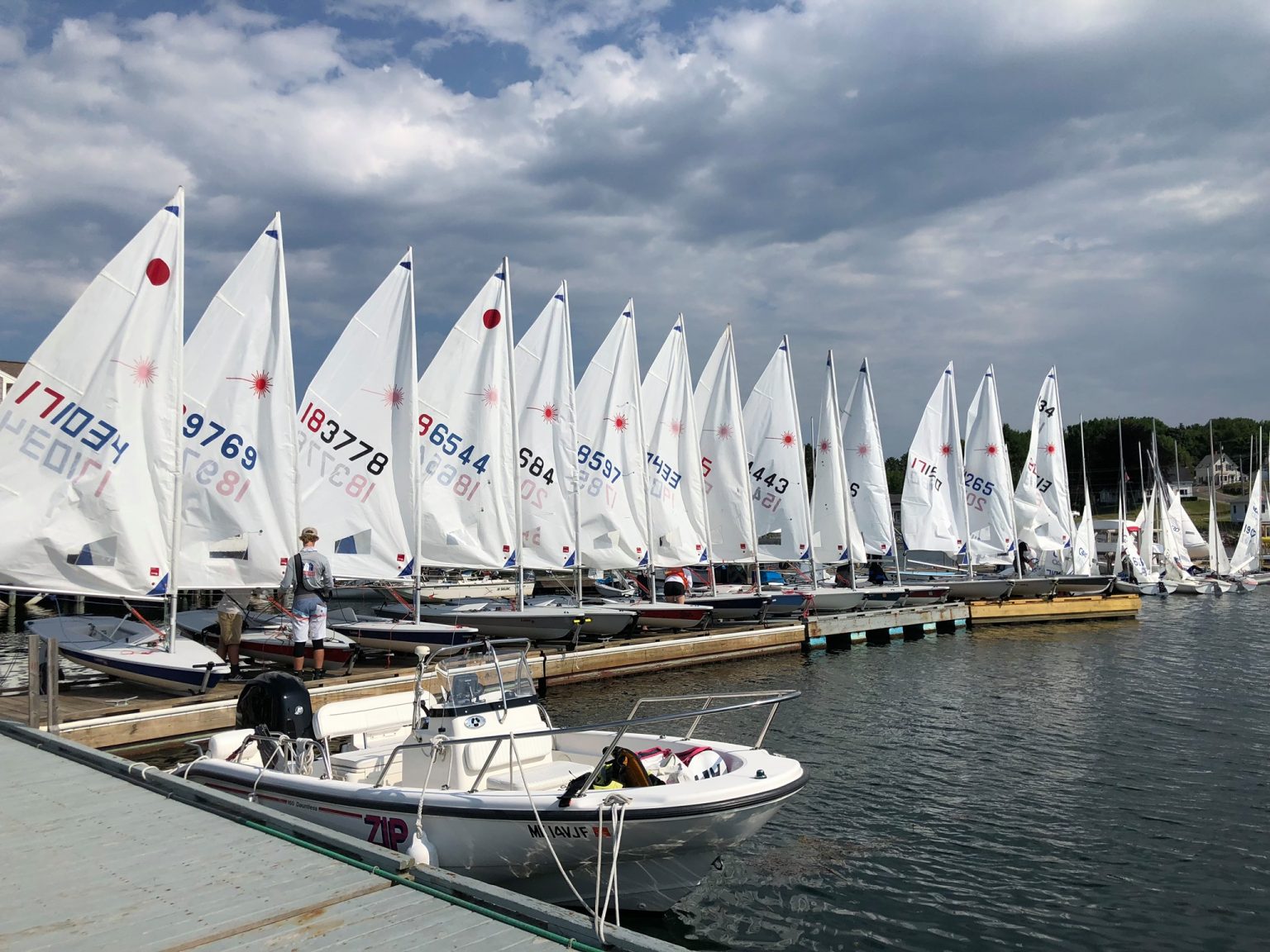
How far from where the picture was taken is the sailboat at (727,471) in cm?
3192

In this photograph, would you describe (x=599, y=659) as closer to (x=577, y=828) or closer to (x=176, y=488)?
(x=176, y=488)

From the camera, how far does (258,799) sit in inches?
381

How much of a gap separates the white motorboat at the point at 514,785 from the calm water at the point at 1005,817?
3.49 ft

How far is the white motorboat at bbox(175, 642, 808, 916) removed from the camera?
7.93 metres

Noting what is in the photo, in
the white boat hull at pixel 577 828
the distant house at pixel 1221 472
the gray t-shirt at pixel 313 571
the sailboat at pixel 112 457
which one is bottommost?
the white boat hull at pixel 577 828

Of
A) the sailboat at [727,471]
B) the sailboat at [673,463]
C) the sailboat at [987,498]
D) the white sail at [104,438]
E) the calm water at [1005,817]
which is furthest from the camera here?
the sailboat at [987,498]

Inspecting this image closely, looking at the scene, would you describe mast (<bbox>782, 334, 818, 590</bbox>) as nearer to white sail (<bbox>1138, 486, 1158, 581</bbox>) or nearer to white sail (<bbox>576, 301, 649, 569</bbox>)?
white sail (<bbox>576, 301, 649, 569</bbox>)

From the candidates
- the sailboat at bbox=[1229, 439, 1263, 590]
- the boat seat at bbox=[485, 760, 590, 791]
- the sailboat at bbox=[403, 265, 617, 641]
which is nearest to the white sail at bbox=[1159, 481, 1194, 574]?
the sailboat at bbox=[1229, 439, 1263, 590]

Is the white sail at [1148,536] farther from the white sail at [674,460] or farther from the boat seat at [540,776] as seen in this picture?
the boat seat at [540,776]

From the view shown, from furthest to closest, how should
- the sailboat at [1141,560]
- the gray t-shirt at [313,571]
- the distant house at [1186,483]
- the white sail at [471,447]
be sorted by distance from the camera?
the distant house at [1186,483]
the sailboat at [1141,560]
the white sail at [471,447]
the gray t-shirt at [313,571]

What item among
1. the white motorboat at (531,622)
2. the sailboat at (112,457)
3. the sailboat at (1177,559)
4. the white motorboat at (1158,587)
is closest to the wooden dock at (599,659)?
the white motorboat at (531,622)

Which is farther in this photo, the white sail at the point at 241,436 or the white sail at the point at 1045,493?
the white sail at the point at 1045,493

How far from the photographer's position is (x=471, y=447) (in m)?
23.8

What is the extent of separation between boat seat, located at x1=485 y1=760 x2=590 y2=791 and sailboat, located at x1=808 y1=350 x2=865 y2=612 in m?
24.3
